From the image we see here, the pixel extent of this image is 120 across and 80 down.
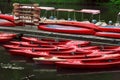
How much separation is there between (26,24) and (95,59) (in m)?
8.16

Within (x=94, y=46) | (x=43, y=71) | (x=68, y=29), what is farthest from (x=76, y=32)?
(x=43, y=71)

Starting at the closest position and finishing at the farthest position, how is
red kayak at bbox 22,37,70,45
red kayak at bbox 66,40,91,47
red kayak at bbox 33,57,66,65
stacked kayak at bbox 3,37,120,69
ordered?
stacked kayak at bbox 3,37,120,69
red kayak at bbox 33,57,66,65
red kayak at bbox 66,40,91,47
red kayak at bbox 22,37,70,45

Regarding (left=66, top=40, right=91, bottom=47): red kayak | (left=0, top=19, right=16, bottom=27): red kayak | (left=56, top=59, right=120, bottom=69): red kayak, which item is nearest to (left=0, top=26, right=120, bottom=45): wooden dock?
(left=0, top=19, right=16, bottom=27): red kayak

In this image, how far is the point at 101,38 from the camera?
24.0 metres

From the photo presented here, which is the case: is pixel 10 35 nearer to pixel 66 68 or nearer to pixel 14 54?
pixel 14 54

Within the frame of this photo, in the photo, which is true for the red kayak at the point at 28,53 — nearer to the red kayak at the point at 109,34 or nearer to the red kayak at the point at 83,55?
the red kayak at the point at 83,55

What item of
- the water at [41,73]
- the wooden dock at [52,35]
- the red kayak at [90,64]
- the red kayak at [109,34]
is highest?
the red kayak at [109,34]

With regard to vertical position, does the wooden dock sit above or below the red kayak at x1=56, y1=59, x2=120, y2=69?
above

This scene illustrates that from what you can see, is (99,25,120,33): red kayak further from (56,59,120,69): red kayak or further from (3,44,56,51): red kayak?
(56,59,120,69): red kayak

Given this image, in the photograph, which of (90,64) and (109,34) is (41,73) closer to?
(90,64)

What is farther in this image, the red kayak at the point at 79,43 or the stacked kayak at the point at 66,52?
the red kayak at the point at 79,43

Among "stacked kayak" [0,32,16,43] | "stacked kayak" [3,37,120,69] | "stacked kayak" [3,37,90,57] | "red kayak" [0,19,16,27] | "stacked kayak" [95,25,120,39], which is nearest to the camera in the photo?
"stacked kayak" [3,37,120,69]

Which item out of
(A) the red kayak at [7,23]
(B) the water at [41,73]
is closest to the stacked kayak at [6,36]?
(A) the red kayak at [7,23]

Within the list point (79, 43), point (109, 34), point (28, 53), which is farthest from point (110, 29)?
point (28, 53)
